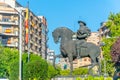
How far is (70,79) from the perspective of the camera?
1273 inches

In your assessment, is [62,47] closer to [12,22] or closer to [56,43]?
[56,43]

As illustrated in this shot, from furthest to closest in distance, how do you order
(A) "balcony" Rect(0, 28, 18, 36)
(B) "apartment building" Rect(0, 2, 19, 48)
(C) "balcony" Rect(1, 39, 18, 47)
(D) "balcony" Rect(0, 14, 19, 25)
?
(D) "balcony" Rect(0, 14, 19, 25), (B) "apartment building" Rect(0, 2, 19, 48), (A) "balcony" Rect(0, 28, 18, 36), (C) "balcony" Rect(1, 39, 18, 47)

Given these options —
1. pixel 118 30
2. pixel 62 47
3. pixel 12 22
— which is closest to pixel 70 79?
pixel 62 47

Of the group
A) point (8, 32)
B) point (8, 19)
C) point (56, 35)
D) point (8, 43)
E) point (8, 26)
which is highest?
point (8, 19)

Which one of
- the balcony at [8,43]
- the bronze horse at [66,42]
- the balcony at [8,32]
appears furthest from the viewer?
the balcony at [8,32]

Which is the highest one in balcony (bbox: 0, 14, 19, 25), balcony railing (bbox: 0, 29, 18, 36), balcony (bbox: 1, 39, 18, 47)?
balcony (bbox: 0, 14, 19, 25)

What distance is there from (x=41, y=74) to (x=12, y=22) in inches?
2835

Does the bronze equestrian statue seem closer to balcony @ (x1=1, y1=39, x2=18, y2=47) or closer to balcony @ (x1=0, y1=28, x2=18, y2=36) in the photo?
balcony @ (x1=1, y1=39, x2=18, y2=47)

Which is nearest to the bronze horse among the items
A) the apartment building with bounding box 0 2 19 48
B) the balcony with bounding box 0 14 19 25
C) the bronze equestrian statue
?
the bronze equestrian statue

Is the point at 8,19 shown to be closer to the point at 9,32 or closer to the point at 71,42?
the point at 9,32

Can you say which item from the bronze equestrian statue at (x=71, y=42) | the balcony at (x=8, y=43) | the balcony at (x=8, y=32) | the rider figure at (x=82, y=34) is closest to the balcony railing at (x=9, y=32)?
the balcony at (x=8, y=32)

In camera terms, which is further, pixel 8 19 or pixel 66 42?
pixel 8 19

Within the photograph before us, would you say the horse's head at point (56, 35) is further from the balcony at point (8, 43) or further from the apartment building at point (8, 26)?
the apartment building at point (8, 26)

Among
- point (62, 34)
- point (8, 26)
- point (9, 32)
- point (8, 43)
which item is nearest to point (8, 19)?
point (8, 26)
